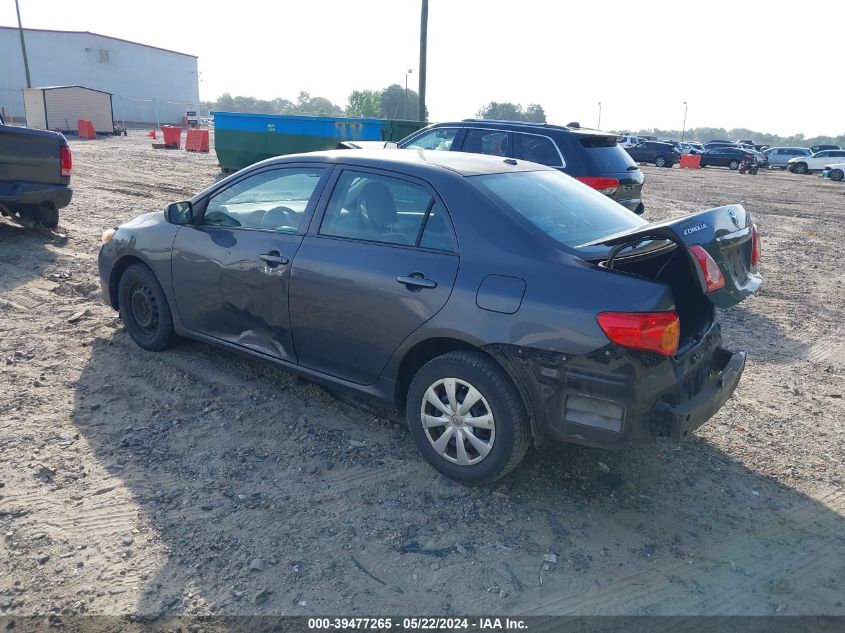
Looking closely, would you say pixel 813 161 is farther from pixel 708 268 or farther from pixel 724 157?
pixel 708 268

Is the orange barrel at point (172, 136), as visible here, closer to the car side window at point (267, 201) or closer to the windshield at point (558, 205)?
the car side window at point (267, 201)

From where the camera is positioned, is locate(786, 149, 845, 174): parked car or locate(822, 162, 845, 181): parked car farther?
locate(786, 149, 845, 174): parked car

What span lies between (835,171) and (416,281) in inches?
1483

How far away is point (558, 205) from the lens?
4117 mm

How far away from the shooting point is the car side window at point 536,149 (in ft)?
28.8

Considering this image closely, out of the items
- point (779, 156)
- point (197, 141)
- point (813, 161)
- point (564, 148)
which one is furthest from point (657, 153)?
point (564, 148)

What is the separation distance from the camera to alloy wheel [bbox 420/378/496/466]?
11.8ft

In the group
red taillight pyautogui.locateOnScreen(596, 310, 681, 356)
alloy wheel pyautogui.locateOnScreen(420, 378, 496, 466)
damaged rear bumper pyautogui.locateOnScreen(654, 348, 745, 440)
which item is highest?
red taillight pyautogui.locateOnScreen(596, 310, 681, 356)

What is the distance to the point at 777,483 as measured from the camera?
13.0 ft

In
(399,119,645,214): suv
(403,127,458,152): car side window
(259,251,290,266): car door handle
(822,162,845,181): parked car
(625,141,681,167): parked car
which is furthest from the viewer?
(625,141,681,167): parked car

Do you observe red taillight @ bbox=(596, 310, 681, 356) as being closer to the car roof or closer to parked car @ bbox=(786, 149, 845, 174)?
the car roof

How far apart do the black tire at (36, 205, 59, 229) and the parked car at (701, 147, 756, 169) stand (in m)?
39.5

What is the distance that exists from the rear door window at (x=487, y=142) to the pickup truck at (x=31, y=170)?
5.14m

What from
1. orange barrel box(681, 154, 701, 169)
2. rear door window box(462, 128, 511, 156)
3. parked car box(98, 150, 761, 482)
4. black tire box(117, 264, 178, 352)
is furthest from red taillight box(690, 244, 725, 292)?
orange barrel box(681, 154, 701, 169)
